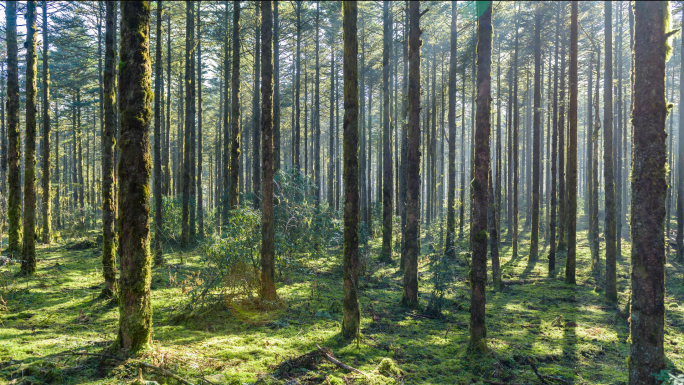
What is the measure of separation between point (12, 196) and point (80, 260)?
4.26 m

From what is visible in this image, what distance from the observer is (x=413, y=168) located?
931 cm

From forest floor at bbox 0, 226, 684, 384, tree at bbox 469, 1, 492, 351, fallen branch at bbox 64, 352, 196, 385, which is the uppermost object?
tree at bbox 469, 1, 492, 351

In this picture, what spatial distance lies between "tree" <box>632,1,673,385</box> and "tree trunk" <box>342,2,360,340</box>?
4107 mm

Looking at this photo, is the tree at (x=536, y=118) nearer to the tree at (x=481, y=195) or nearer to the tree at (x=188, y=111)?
the tree at (x=481, y=195)

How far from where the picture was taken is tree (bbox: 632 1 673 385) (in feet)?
14.3

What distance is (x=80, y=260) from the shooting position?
42.2 feet

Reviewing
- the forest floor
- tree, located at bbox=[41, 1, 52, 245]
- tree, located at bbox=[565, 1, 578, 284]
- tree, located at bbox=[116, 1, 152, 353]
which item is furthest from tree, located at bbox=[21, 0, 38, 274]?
tree, located at bbox=[565, 1, 578, 284]

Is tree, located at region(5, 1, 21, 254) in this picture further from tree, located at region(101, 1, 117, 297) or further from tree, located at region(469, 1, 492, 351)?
tree, located at region(469, 1, 492, 351)

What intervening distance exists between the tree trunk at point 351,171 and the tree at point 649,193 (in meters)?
4.11

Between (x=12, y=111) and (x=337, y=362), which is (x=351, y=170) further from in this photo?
(x=12, y=111)

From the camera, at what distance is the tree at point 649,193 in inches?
171

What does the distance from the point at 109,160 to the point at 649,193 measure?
10225mm

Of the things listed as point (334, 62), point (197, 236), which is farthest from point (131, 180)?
point (334, 62)

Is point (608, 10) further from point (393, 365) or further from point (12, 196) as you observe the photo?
point (12, 196)
